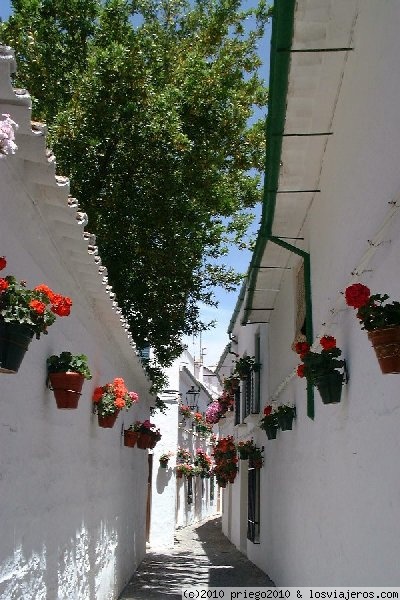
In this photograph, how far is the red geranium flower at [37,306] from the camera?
358cm

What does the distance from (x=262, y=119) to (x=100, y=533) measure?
8452 mm

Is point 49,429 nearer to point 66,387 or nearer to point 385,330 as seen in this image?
point 66,387

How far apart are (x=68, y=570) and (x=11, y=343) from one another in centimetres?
314

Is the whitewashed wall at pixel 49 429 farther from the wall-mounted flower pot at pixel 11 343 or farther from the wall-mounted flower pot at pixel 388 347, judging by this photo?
the wall-mounted flower pot at pixel 388 347

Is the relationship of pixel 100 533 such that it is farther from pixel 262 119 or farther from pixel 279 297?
pixel 262 119

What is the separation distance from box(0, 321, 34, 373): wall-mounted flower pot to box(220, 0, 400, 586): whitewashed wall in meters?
2.08

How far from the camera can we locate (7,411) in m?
4.10

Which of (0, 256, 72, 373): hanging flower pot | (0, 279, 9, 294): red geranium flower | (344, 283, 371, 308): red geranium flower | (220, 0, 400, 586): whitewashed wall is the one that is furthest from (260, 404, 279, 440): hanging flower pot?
(0, 279, 9, 294): red geranium flower

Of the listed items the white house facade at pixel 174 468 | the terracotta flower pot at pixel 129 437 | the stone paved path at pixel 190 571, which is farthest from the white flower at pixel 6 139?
the white house facade at pixel 174 468

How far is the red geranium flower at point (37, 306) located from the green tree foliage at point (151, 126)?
648cm

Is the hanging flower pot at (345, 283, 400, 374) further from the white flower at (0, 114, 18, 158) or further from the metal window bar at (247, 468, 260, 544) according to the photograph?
the metal window bar at (247, 468, 260, 544)

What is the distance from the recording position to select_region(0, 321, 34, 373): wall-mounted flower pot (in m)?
3.52

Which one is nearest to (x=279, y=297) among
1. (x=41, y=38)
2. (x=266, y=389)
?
(x=266, y=389)

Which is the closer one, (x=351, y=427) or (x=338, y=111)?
(x=351, y=427)
